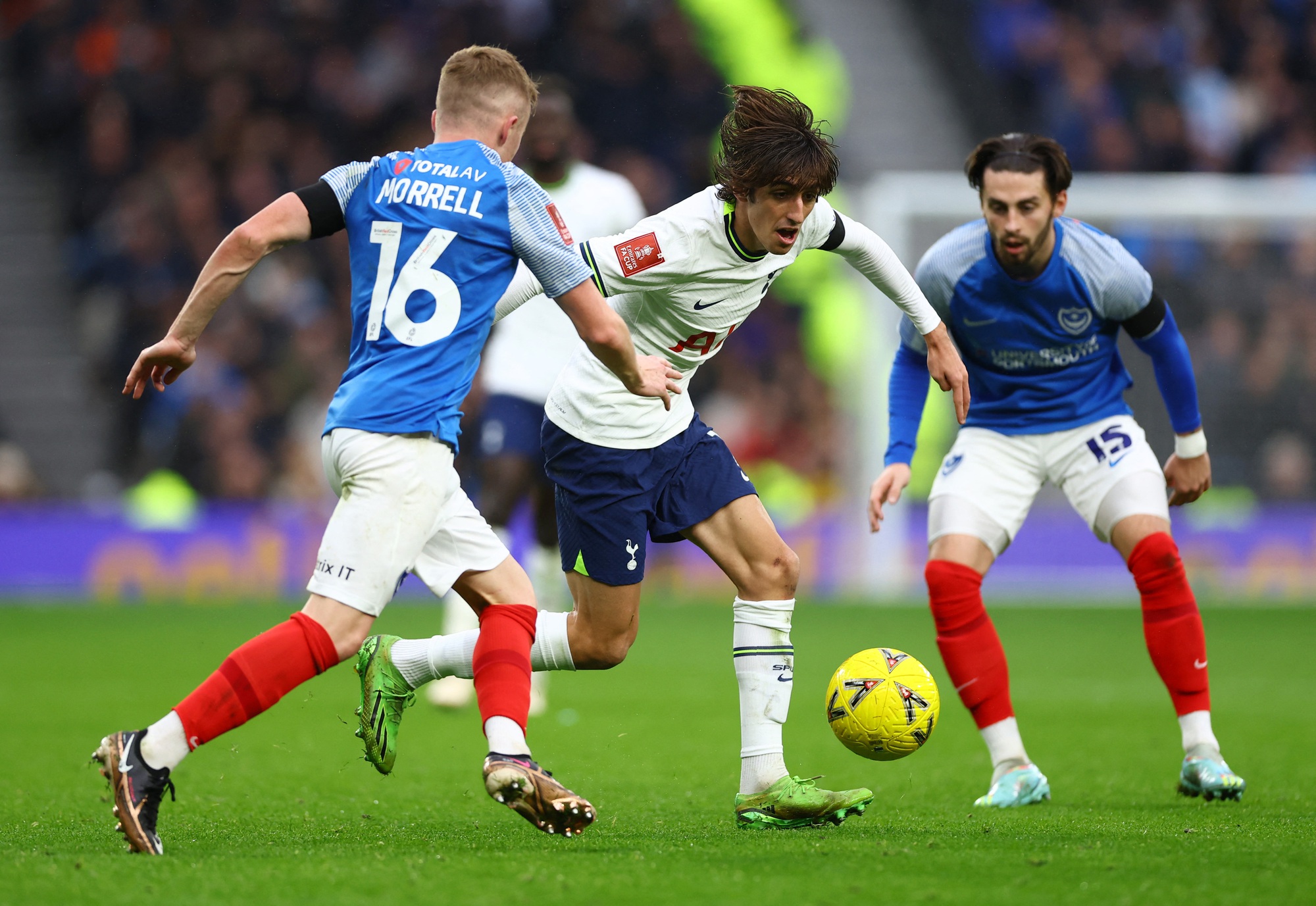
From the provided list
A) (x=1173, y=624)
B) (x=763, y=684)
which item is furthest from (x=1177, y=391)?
(x=763, y=684)

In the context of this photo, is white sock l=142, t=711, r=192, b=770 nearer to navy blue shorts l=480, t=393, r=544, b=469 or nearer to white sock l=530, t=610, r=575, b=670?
white sock l=530, t=610, r=575, b=670

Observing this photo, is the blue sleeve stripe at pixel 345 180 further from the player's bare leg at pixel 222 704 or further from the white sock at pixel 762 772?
the white sock at pixel 762 772

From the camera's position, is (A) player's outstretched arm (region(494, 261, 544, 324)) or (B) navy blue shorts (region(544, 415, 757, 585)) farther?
(B) navy blue shorts (region(544, 415, 757, 585))

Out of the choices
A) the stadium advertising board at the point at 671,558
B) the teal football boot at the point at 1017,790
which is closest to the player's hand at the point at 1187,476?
the teal football boot at the point at 1017,790

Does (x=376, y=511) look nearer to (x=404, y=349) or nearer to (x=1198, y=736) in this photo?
(x=404, y=349)

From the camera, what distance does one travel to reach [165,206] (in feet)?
53.0

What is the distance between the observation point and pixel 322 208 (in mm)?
3949

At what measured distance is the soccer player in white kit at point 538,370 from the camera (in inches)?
279

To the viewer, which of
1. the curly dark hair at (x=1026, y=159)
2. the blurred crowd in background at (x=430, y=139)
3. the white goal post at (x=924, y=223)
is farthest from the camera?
the blurred crowd in background at (x=430, y=139)

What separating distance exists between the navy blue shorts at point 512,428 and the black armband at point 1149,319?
9.27ft

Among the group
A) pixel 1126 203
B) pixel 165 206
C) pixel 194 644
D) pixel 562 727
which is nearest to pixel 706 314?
pixel 562 727

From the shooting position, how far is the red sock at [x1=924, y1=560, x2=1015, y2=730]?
5.08 meters

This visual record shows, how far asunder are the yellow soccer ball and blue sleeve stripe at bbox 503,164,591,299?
1530 mm

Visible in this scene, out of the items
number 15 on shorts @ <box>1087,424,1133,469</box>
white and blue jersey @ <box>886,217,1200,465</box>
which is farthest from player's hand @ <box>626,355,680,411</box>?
number 15 on shorts @ <box>1087,424,1133,469</box>
